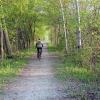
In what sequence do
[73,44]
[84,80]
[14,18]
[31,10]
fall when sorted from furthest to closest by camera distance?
[31,10] → [14,18] → [73,44] → [84,80]

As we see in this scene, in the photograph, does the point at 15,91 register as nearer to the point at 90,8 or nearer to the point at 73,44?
the point at 90,8

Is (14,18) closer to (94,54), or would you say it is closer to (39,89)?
(94,54)

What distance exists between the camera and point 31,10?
36.3m

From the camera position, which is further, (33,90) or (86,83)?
(86,83)

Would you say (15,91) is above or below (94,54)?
below

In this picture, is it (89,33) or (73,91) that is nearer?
(73,91)

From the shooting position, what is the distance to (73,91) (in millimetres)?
10461

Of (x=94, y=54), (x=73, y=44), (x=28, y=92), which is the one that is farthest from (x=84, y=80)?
(x=73, y=44)

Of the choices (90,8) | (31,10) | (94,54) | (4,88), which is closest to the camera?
(4,88)

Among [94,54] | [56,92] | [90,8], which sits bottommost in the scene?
[56,92]

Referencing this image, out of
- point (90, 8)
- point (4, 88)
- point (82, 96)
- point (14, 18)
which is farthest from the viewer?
point (14, 18)

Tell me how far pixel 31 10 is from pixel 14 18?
776cm

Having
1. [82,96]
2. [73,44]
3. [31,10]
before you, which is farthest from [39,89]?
[31,10]

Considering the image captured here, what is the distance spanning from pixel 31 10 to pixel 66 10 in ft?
39.3
